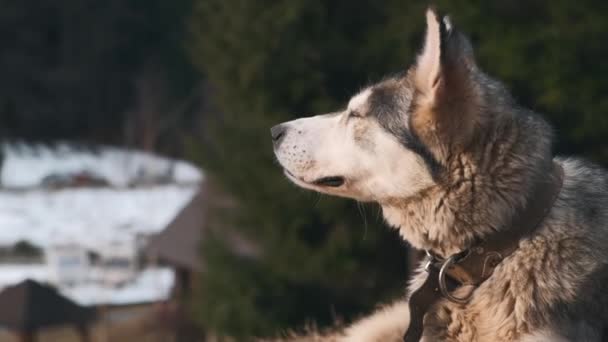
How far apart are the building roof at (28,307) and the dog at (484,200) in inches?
188

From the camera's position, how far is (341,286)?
1262 cm

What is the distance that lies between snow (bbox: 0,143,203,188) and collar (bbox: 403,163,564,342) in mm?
26676

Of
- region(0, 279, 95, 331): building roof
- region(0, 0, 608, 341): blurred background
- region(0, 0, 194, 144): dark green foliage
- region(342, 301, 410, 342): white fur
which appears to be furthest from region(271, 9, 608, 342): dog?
region(0, 0, 194, 144): dark green foliage

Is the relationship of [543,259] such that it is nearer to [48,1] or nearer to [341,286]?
[341,286]

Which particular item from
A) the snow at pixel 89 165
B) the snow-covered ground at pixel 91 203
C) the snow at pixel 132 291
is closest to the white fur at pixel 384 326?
the snow at pixel 132 291

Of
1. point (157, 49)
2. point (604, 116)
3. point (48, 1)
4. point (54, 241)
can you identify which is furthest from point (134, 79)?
point (604, 116)

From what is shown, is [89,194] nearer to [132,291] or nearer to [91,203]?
[91,203]

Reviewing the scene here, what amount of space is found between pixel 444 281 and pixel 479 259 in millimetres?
184

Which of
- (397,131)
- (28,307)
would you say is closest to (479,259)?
(397,131)

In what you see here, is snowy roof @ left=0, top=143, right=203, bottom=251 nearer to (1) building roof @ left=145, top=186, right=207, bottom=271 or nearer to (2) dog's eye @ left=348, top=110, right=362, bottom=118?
(1) building roof @ left=145, top=186, right=207, bottom=271

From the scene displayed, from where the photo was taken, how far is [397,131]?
394 centimetres

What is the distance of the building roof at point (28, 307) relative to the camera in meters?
8.04

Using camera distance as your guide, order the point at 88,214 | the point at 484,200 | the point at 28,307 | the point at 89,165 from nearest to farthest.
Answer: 1. the point at 484,200
2. the point at 28,307
3. the point at 88,214
4. the point at 89,165

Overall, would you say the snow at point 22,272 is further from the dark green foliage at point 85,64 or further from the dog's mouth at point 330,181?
the dog's mouth at point 330,181
